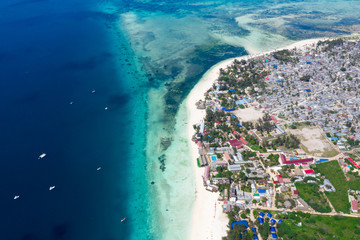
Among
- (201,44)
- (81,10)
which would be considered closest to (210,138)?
(201,44)

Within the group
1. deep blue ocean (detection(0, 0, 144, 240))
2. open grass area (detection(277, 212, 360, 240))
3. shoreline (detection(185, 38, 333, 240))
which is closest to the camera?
open grass area (detection(277, 212, 360, 240))

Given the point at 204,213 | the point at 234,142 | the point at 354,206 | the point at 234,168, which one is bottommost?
the point at 204,213

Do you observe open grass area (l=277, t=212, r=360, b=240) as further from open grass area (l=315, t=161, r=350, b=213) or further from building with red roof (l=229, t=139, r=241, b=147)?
building with red roof (l=229, t=139, r=241, b=147)

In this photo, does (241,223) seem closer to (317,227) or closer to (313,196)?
(317,227)

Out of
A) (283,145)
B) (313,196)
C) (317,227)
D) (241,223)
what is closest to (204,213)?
(241,223)

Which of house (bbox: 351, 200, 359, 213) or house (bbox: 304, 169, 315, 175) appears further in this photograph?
house (bbox: 304, 169, 315, 175)

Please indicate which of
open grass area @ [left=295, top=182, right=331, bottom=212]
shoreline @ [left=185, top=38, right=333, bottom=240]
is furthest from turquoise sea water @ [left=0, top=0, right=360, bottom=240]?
open grass area @ [left=295, top=182, right=331, bottom=212]
